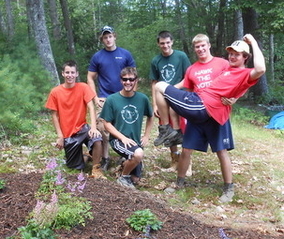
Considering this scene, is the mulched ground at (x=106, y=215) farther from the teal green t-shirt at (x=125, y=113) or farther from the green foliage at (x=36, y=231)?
the teal green t-shirt at (x=125, y=113)

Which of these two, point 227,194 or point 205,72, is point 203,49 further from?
point 227,194

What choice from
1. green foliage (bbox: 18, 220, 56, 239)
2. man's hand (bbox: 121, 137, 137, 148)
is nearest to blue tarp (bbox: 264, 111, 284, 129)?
man's hand (bbox: 121, 137, 137, 148)

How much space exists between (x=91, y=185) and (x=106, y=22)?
23.9 metres

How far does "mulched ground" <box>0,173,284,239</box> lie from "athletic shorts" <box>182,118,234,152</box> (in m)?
1.22

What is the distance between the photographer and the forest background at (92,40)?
23.5ft

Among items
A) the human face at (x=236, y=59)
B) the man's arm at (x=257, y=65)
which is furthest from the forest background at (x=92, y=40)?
the man's arm at (x=257, y=65)

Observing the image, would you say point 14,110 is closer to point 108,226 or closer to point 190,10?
point 108,226

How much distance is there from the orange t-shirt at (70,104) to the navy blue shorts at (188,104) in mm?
1277

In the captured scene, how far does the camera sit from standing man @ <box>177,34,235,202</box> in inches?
186

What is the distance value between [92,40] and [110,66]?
11.8 meters

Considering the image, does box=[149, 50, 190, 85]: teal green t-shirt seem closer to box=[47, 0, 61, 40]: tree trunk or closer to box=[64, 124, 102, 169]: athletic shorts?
box=[64, 124, 102, 169]: athletic shorts

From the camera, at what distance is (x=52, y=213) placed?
2.90 m

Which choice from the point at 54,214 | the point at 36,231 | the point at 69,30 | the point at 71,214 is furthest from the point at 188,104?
the point at 69,30

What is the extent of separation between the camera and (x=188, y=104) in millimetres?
4465
